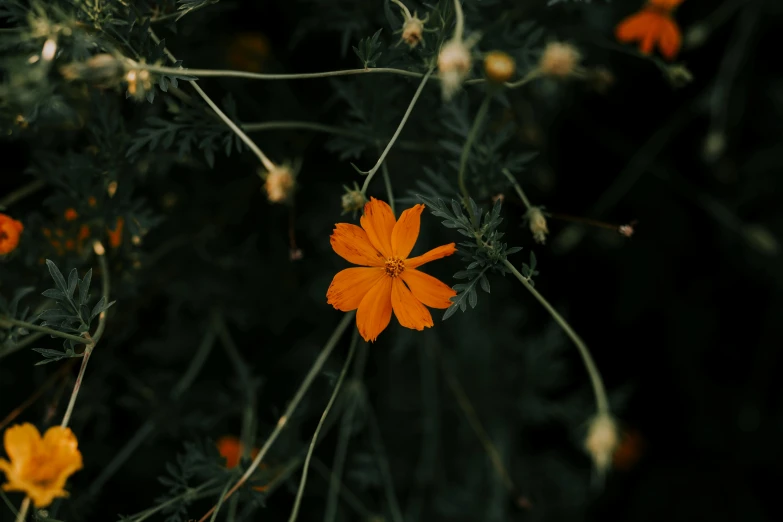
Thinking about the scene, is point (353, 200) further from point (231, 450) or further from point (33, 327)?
point (231, 450)

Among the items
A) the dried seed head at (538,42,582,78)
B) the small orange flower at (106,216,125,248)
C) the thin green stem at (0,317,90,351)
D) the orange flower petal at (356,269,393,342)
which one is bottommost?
the thin green stem at (0,317,90,351)

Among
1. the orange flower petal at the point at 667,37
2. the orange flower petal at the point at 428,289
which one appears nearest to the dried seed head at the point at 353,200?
the orange flower petal at the point at 428,289

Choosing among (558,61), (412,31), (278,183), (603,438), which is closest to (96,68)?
(278,183)

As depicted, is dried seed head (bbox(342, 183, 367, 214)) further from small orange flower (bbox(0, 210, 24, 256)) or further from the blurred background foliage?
small orange flower (bbox(0, 210, 24, 256))

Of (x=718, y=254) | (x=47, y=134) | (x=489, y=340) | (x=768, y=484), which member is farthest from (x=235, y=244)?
(x=768, y=484)

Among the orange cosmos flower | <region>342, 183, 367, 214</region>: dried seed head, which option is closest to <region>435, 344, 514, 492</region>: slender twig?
the orange cosmos flower

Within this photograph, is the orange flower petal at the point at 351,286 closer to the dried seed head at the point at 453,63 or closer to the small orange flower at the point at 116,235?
the dried seed head at the point at 453,63
